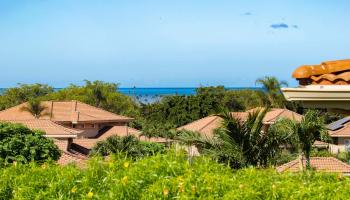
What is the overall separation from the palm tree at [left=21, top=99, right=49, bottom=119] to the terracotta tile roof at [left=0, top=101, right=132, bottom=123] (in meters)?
0.33

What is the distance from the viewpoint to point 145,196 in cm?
502

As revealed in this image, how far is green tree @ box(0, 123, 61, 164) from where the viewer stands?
25156mm

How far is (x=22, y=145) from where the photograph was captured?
84.8 ft

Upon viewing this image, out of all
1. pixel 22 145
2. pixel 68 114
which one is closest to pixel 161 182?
pixel 22 145

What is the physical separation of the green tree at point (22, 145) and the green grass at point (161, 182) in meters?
19.2

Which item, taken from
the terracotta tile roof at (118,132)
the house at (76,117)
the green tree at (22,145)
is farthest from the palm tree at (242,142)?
the house at (76,117)

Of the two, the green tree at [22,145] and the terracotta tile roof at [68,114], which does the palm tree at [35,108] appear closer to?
the terracotta tile roof at [68,114]

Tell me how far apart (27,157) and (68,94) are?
47740 millimetres

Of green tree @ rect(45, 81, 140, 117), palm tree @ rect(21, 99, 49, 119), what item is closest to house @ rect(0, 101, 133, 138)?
palm tree @ rect(21, 99, 49, 119)

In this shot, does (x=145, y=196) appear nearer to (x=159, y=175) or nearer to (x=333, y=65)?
(x=159, y=175)

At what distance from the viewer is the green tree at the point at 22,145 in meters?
25.2

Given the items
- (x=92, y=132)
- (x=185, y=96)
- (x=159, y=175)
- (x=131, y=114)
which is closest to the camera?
(x=159, y=175)

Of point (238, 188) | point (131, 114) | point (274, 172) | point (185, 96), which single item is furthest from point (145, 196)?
point (131, 114)

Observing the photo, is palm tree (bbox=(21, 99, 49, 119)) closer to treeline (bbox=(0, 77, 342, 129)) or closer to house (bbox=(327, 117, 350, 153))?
treeline (bbox=(0, 77, 342, 129))
